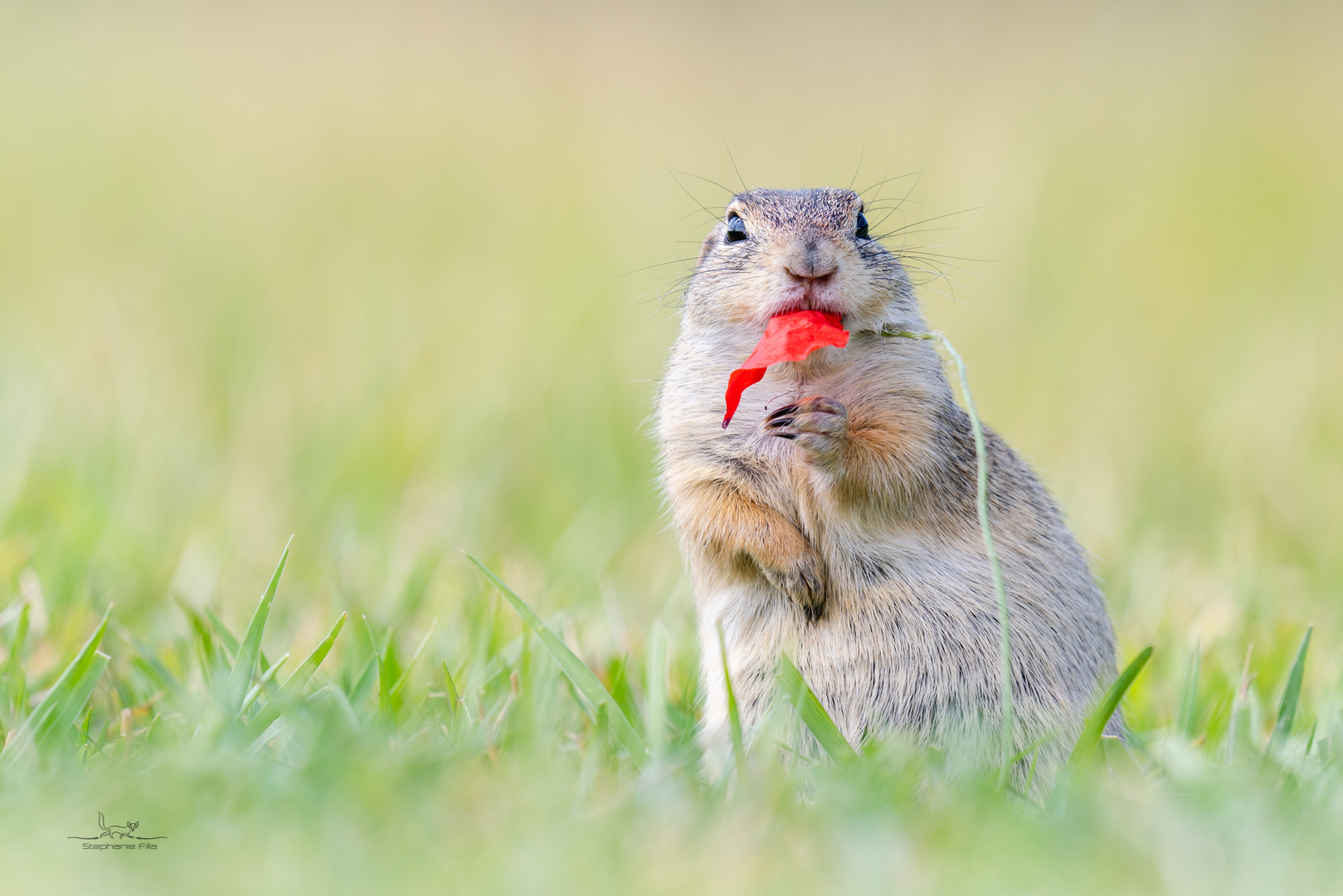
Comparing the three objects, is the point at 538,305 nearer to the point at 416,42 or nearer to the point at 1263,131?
the point at 416,42

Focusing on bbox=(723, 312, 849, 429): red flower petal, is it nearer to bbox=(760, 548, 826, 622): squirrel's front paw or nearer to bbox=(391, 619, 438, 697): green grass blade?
bbox=(760, 548, 826, 622): squirrel's front paw

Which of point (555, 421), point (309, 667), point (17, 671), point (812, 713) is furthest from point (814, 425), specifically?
point (555, 421)

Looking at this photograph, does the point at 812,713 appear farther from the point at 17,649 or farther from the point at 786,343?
the point at 17,649

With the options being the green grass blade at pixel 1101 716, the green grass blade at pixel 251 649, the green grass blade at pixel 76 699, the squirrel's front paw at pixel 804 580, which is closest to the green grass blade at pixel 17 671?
the green grass blade at pixel 76 699

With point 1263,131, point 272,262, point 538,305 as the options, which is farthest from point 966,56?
point 272,262

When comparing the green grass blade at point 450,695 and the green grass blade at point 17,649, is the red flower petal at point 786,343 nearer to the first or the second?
the green grass blade at point 450,695
